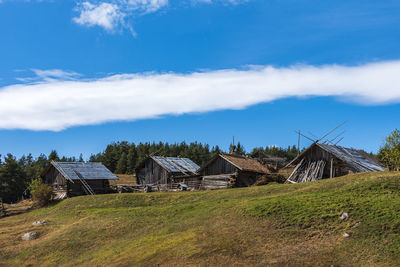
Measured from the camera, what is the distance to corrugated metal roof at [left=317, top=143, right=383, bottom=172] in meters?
37.1

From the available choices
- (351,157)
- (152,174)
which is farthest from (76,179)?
(351,157)

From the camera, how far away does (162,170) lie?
176 feet

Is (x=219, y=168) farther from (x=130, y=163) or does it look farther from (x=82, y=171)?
(x=130, y=163)

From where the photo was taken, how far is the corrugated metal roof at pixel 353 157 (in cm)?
3706

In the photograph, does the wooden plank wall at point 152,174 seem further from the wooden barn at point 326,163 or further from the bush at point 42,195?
the wooden barn at point 326,163

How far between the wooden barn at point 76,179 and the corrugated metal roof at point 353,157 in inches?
1223

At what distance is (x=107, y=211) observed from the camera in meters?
31.8

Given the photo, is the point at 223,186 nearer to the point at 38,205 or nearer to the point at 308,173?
the point at 308,173

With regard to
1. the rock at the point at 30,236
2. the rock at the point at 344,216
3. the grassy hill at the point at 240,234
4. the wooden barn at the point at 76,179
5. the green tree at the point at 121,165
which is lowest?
the rock at the point at 30,236

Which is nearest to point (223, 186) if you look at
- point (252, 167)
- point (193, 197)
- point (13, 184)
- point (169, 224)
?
point (252, 167)

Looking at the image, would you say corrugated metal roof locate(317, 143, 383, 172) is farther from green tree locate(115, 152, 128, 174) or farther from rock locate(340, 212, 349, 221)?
green tree locate(115, 152, 128, 174)

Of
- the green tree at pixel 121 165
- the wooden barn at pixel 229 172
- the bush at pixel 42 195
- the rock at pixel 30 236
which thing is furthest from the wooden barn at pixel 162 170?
the green tree at pixel 121 165

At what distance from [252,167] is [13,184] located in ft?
162

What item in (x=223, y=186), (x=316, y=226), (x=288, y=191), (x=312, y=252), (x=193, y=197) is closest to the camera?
(x=312, y=252)
